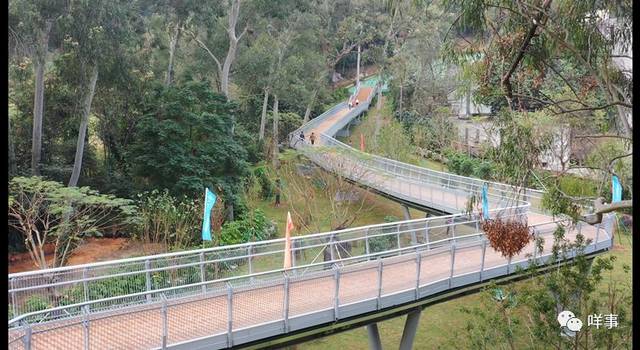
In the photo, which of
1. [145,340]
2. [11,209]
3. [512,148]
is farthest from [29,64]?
[512,148]

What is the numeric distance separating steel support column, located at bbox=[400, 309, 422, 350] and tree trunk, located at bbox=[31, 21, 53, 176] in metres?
6.46

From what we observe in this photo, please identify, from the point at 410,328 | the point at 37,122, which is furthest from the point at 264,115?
the point at 410,328

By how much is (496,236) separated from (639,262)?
9.64 feet

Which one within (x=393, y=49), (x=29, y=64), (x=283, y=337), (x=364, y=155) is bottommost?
(x=283, y=337)

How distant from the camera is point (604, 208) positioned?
4145 millimetres

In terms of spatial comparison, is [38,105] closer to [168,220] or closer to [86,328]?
[168,220]

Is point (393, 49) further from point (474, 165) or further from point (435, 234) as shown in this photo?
point (435, 234)

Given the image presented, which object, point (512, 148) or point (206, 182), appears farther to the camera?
point (206, 182)

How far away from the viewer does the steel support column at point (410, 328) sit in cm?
674

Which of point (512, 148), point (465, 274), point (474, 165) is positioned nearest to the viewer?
point (512, 148)

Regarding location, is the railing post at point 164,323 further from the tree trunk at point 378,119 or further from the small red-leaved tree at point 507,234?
the tree trunk at point 378,119

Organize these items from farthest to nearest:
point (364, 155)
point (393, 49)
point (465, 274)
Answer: point (393, 49)
point (364, 155)
point (465, 274)

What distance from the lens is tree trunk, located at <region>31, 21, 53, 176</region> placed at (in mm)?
8441

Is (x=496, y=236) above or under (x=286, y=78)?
under
